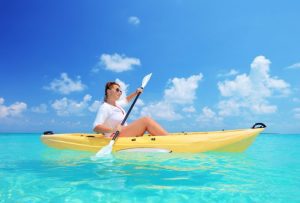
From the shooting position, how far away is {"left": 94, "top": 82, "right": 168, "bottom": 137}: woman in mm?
4848

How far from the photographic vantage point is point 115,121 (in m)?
5.09

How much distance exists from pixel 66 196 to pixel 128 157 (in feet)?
8.01

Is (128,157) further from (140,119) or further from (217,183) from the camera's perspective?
(217,183)

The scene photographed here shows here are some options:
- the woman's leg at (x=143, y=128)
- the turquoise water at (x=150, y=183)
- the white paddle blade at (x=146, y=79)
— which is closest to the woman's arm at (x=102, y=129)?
the woman's leg at (x=143, y=128)

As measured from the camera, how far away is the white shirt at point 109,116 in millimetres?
4824

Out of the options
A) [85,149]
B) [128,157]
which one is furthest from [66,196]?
[85,149]

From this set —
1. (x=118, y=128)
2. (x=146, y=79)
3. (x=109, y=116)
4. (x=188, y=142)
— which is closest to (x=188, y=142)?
(x=188, y=142)

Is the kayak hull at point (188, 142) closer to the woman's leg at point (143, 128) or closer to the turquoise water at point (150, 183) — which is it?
the woman's leg at point (143, 128)

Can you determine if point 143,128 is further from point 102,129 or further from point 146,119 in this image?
point 102,129

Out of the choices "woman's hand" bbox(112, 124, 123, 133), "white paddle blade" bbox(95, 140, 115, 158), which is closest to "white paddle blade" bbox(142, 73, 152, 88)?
"woman's hand" bbox(112, 124, 123, 133)

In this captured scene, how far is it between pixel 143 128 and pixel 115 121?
54 centimetres

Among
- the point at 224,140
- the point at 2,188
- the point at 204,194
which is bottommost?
the point at 2,188

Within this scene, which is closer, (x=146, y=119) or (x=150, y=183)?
(x=150, y=183)

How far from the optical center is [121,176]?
125 inches
